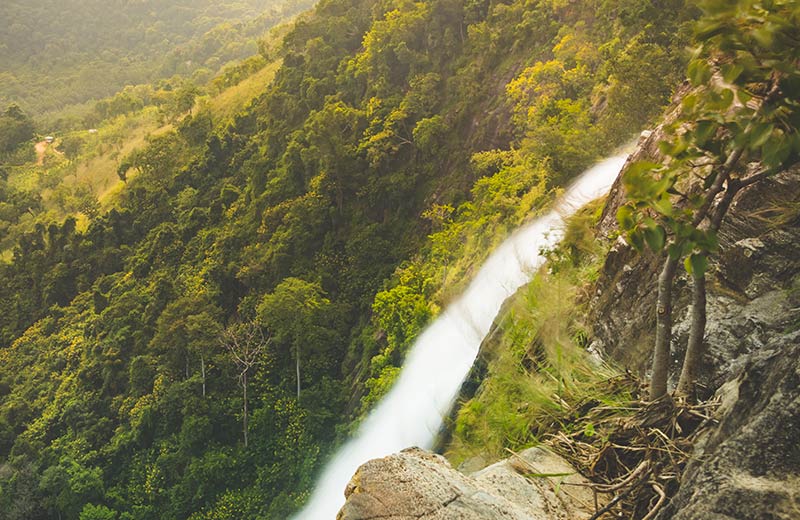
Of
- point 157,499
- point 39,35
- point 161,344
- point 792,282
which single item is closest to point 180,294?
point 161,344

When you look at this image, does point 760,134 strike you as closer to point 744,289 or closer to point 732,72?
point 732,72

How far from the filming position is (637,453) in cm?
276

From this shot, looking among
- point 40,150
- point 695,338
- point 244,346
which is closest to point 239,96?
point 244,346

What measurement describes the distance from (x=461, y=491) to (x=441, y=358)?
1135 cm

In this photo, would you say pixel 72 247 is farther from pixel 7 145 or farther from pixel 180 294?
pixel 7 145

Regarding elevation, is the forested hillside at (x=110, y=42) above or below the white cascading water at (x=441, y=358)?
above

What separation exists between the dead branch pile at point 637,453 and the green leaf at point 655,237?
3.36 ft

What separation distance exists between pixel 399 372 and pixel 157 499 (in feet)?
36.8

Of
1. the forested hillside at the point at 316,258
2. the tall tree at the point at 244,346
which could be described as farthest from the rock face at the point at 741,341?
the tall tree at the point at 244,346

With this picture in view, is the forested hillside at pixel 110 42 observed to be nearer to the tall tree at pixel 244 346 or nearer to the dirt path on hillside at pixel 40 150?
the dirt path on hillside at pixel 40 150

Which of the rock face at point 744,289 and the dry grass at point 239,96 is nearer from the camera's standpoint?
the rock face at point 744,289

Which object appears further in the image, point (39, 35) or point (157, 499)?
point (39, 35)

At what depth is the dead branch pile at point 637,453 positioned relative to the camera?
2.49m

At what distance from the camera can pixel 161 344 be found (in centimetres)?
2362
